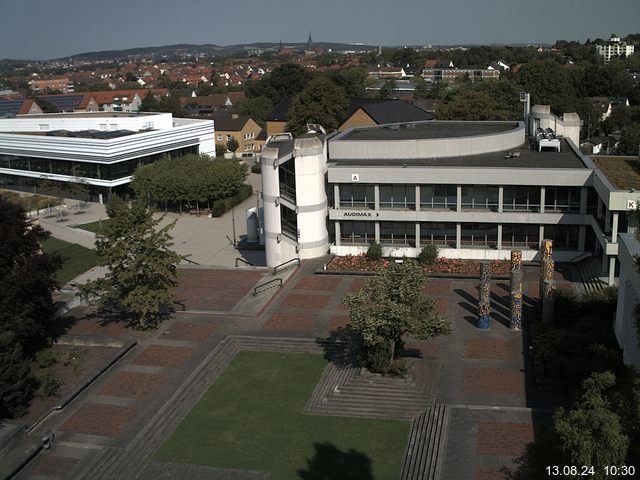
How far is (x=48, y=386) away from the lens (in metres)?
25.8

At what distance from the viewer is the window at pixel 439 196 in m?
39.5

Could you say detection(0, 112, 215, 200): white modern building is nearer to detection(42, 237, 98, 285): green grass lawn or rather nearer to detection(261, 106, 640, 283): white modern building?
detection(42, 237, 98, 285): green grass lawn

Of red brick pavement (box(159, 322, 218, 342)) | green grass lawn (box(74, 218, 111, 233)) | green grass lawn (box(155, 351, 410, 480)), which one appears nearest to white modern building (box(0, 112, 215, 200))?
green grass lawn (box(74, 218, 111, 233))

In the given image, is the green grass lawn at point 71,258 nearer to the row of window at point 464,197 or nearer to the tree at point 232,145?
the row of window at point 464,197

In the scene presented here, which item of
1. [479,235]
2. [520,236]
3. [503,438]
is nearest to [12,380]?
[503,438]

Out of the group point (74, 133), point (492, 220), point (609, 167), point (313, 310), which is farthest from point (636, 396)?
point (74, 133)

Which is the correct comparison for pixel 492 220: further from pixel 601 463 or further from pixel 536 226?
pixel 601 463

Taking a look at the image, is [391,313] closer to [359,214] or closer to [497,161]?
[359,214]

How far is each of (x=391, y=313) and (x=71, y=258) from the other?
30042 millimetres

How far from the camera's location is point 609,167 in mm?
39219

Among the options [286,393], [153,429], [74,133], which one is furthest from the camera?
[74,133]

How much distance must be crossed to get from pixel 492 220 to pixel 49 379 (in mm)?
23578

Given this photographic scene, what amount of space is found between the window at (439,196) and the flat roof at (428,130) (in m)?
5.44

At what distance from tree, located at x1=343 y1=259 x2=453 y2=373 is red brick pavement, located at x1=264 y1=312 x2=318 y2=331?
5.78m
